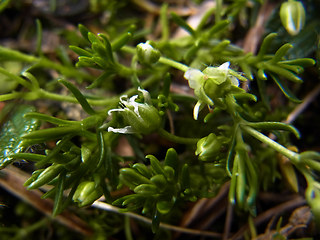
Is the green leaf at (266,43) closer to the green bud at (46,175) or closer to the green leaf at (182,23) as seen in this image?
the green leaf at (182,23)

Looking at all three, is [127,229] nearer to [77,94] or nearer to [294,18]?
[77,94]

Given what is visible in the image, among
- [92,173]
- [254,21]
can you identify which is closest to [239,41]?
[254,21]

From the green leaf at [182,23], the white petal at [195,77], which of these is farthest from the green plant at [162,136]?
the green leaf at [182,23]

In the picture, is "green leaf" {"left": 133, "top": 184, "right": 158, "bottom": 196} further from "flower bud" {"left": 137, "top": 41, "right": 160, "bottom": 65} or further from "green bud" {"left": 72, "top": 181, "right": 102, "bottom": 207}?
"flower bud" {"left": 137, "top": 41, "right": 160, "bottom": 65}

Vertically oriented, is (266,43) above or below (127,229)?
above

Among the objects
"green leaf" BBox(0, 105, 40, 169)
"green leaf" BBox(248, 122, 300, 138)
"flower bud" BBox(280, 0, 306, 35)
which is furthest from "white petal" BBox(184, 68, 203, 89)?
"green leaf" BBox(0, 105, 40, 169)

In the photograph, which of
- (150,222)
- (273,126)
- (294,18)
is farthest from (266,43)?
(150,222)
